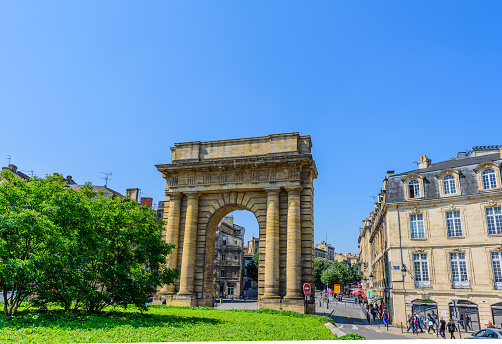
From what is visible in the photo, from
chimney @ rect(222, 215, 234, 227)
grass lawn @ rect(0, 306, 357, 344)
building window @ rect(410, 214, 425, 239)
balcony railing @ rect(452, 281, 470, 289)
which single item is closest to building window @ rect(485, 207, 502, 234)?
balcony railing @ rect(452, 281, 470, 289)

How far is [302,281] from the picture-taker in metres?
29.0

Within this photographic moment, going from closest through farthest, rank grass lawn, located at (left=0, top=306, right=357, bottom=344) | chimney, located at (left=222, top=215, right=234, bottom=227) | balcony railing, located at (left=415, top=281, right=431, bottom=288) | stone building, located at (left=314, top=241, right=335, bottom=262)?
grass lawn, located at (left=0, top=306, right=357, bottom=344) → balcony railing, located at (left=415, top=281, right=431, bottom=288) → chimney, located at (left=222, top=215, right=234, bottom=227) → stone building, located at (left=314, top=241, right=335, bottom=262)

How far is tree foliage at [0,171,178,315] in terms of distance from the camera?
15.7 metres

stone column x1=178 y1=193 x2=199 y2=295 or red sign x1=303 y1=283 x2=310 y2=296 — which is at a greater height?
stone column x1=178 y1=193 x2=199 y2=295

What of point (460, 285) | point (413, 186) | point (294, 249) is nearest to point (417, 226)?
point (413, 186)

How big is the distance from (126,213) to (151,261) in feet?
9.66

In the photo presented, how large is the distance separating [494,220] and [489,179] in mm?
3191

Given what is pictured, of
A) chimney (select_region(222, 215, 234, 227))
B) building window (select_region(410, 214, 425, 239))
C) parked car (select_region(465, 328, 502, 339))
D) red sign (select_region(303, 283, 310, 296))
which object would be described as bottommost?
parked car (select_region(465, 328, 502, 339))

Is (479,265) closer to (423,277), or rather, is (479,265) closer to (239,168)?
(423,277)

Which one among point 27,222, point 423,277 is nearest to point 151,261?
point 27,222

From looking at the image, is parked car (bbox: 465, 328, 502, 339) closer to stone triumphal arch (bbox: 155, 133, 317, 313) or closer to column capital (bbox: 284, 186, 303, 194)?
stone triumphal arch (bbox: 155, 133, 317, 313)

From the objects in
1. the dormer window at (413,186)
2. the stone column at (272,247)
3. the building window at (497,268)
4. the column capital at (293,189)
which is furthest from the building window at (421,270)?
the stone column at (272,247)

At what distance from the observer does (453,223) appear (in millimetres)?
29938

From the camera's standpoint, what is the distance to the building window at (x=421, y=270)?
30.1 metres
